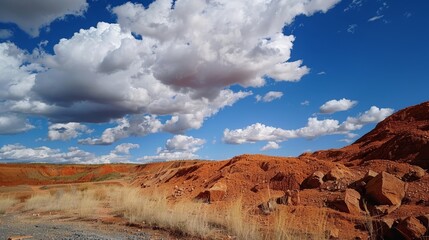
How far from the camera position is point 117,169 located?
64.9 meters

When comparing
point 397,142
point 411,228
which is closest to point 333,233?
point 411,228

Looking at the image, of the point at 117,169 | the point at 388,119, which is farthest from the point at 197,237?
the point at 117,169

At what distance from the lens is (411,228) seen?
7.03 meters

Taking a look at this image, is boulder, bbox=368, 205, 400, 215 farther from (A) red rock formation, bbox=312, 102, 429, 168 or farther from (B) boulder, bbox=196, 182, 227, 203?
(B) boulder, bbox=196, 182, 227, 203

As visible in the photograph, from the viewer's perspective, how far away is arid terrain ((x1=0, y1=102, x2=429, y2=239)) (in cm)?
879

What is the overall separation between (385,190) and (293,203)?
2.71 meters

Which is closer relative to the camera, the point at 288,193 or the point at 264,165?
the point at 288,193

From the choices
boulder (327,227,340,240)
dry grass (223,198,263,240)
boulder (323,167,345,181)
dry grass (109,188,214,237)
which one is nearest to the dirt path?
dry grass (109,188,214,237)

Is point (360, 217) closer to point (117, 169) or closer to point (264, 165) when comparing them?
point (264, 165)

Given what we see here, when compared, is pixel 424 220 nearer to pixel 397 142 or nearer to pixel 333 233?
pixel 333 233

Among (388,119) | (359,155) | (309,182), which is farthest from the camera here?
(388,119)

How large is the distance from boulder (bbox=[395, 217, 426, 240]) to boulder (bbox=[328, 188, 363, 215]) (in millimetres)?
2594

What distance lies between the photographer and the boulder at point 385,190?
9.95 meters

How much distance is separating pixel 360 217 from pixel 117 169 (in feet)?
196
